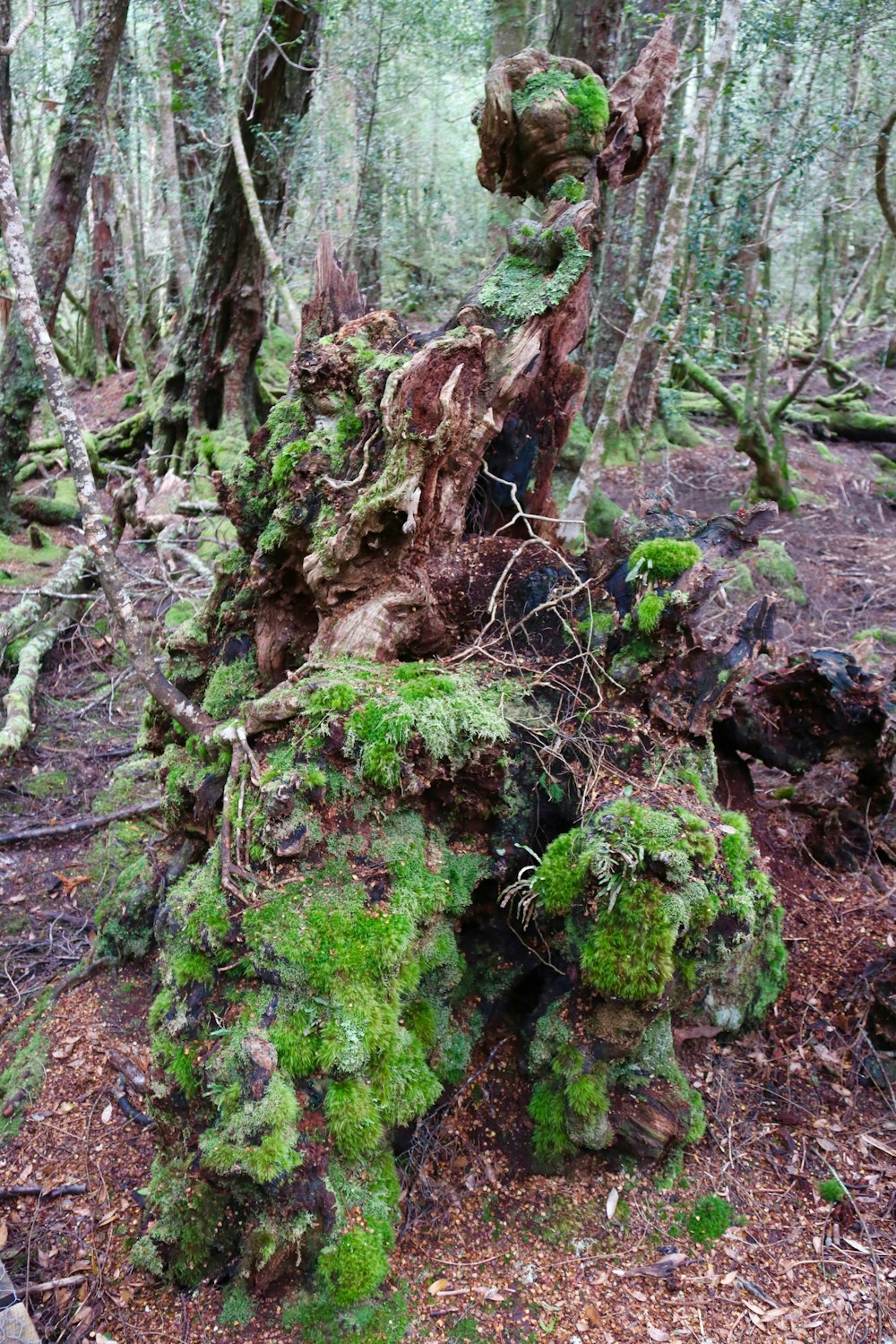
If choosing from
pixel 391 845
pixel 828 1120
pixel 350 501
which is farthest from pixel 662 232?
pixel 828 1120

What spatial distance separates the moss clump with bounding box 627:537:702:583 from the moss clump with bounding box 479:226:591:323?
138 cm

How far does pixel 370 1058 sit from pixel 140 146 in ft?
65.8

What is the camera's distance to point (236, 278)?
11.0m

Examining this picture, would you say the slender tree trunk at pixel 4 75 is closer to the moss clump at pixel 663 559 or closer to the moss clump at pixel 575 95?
the moss clump at pixel 575 95

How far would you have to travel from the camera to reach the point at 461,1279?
9.89 ft

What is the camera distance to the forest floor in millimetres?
2938

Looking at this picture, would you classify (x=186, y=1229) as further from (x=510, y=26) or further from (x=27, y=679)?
(x=510, y=26)

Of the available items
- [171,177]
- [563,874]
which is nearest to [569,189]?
[563,874]

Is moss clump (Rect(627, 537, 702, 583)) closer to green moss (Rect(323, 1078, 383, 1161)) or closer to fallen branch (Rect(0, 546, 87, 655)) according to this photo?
green moss (Rect(323, 1078, 383, 1161))

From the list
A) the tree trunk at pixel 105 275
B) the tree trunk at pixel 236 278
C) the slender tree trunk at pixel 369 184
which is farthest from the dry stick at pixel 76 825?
the tree trunk at pixel 105 275

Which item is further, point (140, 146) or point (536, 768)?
point (140, 146)

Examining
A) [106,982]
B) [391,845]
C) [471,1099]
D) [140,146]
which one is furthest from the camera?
[140,146]

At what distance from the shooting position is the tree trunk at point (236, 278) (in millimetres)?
10695

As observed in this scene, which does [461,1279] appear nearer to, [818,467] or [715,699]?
[715,699]
